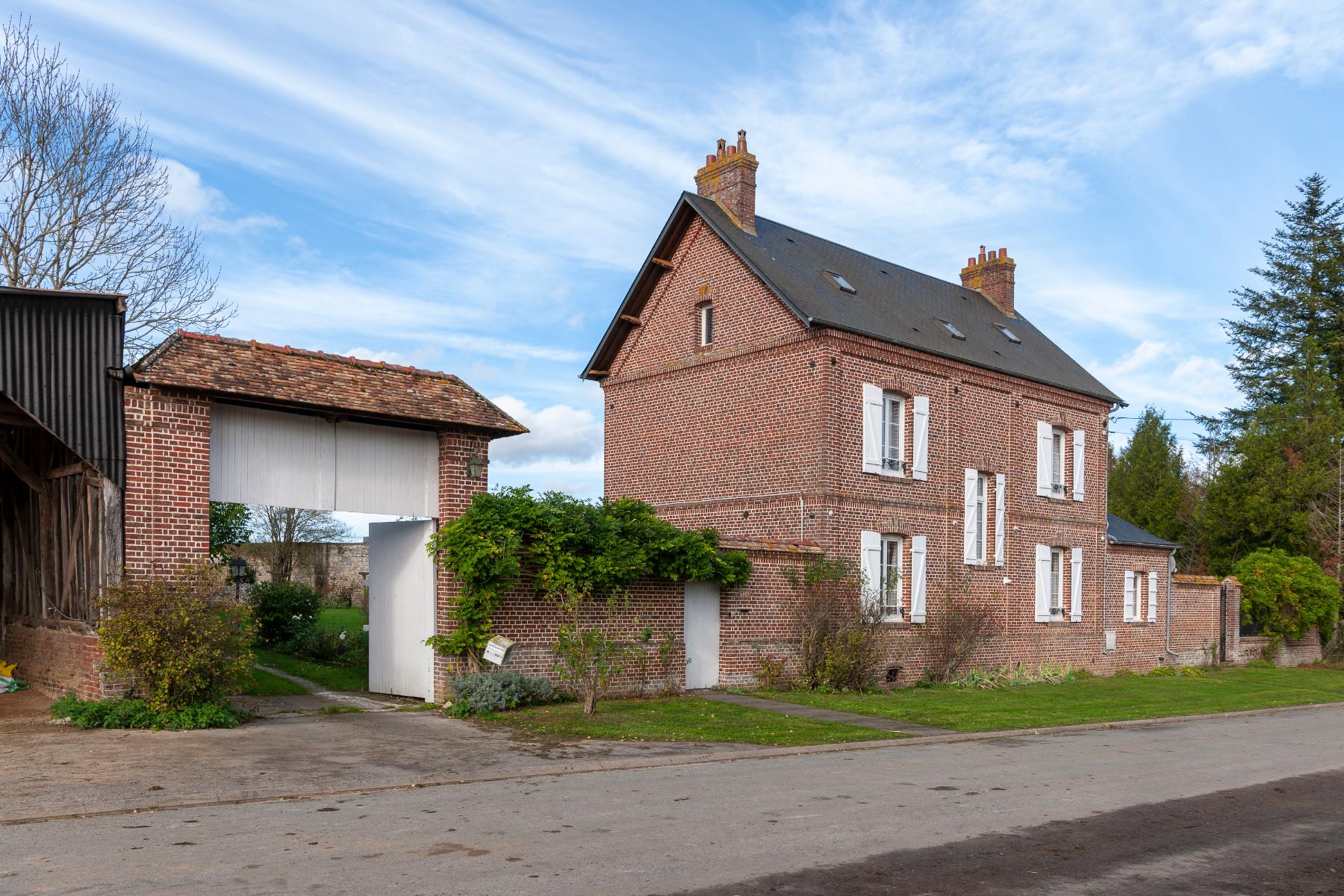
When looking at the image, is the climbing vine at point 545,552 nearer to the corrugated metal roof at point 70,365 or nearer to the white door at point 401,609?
the white door at point 401,609

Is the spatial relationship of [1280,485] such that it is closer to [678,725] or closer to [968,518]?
[968,518]

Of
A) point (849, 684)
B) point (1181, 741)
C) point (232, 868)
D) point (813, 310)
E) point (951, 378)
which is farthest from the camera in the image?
point (951, 378)

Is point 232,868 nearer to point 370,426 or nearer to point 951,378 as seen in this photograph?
point 370,426

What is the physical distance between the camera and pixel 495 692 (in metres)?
14.3

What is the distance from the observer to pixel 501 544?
1466 centimetres

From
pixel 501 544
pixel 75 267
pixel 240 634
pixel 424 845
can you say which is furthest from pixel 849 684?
pixel 75 267

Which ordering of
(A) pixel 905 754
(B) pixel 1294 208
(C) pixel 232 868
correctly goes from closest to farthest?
1. (C) pixel 232 868
2. (A) pixel 905 754
3. (B) pixel 1294 208

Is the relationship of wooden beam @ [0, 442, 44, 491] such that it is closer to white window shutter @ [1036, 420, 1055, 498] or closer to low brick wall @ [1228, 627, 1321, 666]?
white window shutter @ [1036, 420, 1055, 498]

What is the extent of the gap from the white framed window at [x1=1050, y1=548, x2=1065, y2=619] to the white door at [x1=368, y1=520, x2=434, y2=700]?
1556 centimetres

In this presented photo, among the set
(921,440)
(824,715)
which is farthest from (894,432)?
(824,715)

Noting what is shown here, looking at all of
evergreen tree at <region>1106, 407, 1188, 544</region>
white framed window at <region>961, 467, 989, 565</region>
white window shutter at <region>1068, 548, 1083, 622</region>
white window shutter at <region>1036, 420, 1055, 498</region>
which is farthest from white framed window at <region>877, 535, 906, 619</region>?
evergreen tree at <region>1106, 407, 1188, 544</region>

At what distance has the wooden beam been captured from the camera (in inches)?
542

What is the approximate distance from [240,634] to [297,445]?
2.71 meters

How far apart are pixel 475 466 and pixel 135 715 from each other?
525 centimetres
